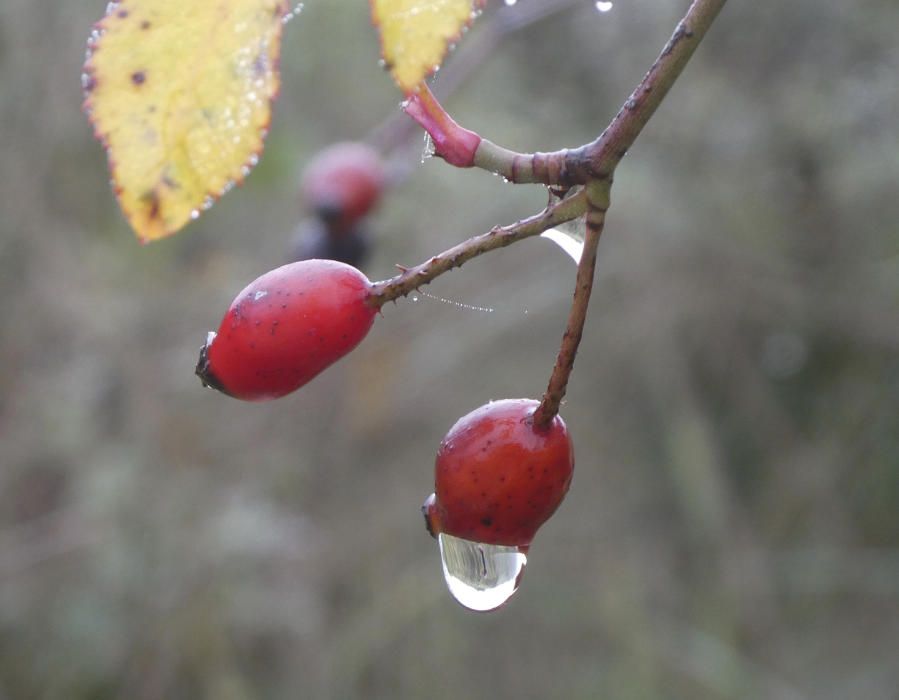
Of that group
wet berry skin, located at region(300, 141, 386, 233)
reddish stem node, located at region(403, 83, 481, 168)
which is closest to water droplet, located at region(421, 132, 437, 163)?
reddish stem node, located at region(403, 83, 481, 168)

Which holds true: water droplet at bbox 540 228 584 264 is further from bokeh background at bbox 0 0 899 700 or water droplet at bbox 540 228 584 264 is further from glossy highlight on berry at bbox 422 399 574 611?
bokeh background at bbox 0 0 899 700

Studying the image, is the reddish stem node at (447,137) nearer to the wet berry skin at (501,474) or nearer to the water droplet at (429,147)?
the water droplet at (429,147)

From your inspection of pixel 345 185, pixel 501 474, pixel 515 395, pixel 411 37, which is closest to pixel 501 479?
pixel 501 474

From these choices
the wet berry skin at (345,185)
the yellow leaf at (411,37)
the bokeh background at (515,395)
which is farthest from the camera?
the bokeh background at (515,395)

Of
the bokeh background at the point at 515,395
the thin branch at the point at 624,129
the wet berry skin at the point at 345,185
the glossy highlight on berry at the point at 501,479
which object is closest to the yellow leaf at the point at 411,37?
the thin branch at the point at 624,129

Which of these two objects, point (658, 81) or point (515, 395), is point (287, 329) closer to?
point (658, 81)

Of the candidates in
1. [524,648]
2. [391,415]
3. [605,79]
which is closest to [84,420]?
[391,415]

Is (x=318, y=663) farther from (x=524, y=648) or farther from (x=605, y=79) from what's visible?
(x=605, y=79)
